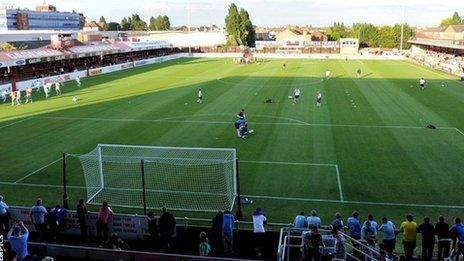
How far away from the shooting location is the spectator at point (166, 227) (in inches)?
550

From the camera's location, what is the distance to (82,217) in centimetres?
1502

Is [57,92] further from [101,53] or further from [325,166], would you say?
[325,166]

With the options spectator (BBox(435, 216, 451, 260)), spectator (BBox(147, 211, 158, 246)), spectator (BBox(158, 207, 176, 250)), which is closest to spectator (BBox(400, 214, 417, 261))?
spectator (BBox(435, 216, 451, 260))

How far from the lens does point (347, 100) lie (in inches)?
1678

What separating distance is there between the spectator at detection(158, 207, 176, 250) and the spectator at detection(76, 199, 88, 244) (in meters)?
2.58

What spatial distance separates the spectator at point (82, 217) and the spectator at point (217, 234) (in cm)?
408

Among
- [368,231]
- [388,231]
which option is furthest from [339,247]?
[388,231]

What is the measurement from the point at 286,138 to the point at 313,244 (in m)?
16.9

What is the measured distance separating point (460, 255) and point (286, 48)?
11452 centimetres

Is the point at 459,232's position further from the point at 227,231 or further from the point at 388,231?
the point at 227,231

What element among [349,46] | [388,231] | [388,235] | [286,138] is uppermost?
[349,46]

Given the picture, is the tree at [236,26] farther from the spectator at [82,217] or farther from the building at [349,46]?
the spectator at [82,217]

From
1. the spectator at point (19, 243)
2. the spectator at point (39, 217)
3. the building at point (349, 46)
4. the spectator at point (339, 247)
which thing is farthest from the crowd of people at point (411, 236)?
the building at point (349, 46)

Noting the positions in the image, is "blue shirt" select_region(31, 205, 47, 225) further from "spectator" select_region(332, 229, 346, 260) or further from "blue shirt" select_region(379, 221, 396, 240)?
"blue shirt" select_region(379, 221, 396, 240)
